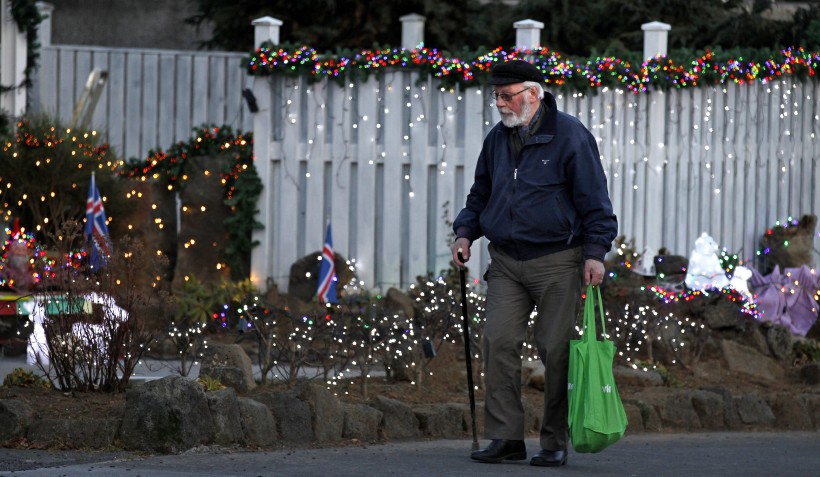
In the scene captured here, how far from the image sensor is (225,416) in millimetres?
7266

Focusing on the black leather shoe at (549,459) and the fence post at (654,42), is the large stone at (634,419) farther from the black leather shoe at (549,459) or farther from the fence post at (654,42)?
the fence post at (654,42)

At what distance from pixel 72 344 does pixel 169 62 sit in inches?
324

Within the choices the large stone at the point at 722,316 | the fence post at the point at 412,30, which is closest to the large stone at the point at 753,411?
the large stone at the point at 722,316

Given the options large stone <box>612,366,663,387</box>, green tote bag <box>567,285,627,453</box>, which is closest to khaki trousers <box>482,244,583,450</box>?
green tote bag <box>567,285,627,453</box>

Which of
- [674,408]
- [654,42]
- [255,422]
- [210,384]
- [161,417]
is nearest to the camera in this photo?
[161,417]

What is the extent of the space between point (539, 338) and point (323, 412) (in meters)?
1.20

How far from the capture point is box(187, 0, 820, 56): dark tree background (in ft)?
53.3

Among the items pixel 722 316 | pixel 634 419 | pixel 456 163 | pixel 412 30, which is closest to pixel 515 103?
pixel 634 419

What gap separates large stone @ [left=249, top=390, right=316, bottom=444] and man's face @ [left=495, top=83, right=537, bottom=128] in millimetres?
1721

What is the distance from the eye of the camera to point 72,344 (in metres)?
7.83

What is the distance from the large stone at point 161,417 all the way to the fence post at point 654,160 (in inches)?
282

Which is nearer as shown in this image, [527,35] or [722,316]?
[722,316]

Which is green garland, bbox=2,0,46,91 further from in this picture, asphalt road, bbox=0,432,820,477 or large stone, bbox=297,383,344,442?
asphalt road, bbox=0,432,820,477

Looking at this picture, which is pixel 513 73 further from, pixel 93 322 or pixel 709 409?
pixel 709 409
